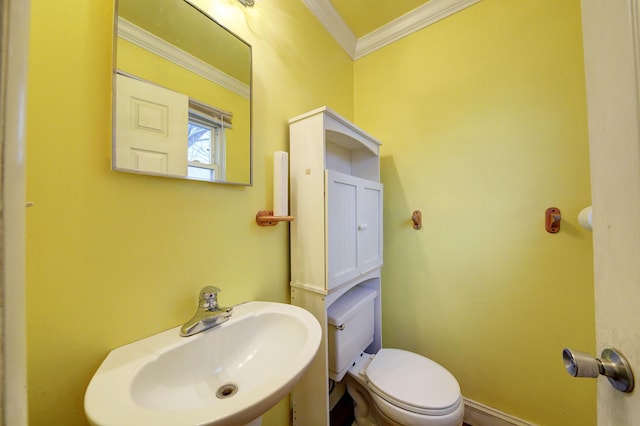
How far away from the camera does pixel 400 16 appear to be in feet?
4.58

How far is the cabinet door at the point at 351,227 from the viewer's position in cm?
95

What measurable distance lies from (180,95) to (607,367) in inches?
46.1

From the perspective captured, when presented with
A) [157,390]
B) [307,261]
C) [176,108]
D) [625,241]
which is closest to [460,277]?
[307,261]

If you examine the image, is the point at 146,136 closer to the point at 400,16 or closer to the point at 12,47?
the point at 12,47

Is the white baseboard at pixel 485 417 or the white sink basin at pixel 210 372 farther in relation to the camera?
the white baseboard at pixel 485 417

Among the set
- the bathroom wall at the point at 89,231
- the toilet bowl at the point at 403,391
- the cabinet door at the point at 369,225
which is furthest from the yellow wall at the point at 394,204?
the toilet bowl at the point at 403,391

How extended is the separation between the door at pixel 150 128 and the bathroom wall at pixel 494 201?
4.04ft

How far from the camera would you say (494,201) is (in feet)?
3.90

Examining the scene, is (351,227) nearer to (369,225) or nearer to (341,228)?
(341,228)

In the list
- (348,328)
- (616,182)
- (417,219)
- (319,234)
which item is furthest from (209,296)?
(417,219)

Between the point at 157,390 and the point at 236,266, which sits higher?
the point at 236,266

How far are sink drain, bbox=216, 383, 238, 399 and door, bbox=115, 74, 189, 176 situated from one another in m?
0.67

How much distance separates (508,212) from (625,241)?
0.98m

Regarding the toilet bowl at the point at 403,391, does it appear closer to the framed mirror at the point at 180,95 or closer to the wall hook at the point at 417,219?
the wall hook at the point at 417,219
